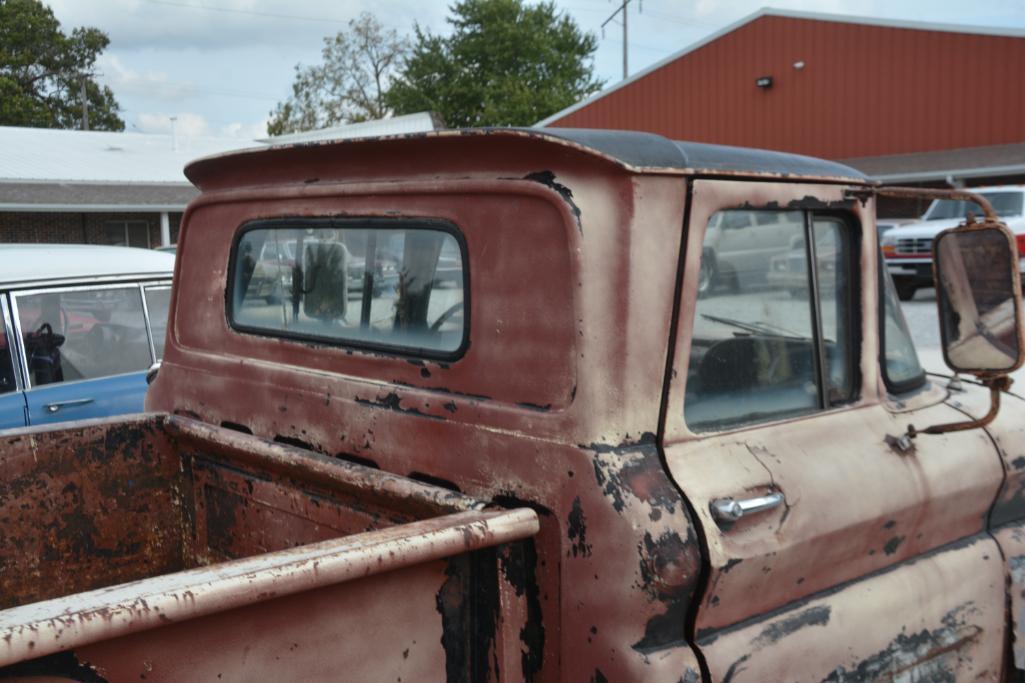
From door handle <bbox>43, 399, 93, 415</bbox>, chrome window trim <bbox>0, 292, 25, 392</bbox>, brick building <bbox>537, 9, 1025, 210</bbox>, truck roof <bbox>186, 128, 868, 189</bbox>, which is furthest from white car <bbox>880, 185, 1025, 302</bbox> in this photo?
truck roof <bbox>186, 128, 868, 189</bbox>

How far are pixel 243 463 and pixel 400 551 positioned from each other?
1.15 m

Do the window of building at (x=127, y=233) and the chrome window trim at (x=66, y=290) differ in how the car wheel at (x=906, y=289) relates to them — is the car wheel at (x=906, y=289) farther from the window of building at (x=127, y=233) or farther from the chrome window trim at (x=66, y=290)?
the window of building at (x=127, y=233)

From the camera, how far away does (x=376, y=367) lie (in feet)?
8.08

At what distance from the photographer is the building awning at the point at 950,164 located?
2338cm

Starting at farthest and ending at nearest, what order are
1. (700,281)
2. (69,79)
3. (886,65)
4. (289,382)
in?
(69,79), (886,65), (289,382), (700,281)

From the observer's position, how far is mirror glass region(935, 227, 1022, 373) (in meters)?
2.34

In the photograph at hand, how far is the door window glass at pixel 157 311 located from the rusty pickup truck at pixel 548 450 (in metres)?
3.39

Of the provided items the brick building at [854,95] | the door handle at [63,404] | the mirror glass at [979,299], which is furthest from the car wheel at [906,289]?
the mirror glass at [979,299]

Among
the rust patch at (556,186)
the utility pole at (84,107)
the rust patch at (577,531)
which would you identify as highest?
the utility pole at (84,107)

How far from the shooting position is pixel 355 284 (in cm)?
262

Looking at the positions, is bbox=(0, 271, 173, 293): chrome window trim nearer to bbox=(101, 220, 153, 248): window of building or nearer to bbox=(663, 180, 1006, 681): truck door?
bbox=(663, 180, 1006, 681): truck door

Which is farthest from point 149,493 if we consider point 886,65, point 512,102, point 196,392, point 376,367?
point 512,102

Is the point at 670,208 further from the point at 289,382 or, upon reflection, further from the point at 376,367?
the point at 289,382

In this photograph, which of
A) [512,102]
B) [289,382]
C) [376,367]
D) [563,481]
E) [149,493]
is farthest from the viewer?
[512,102]
